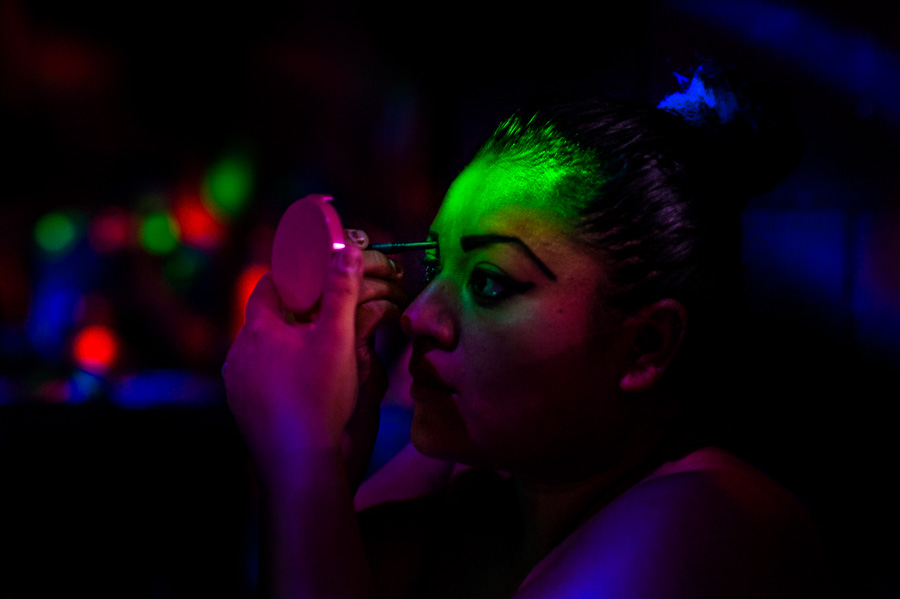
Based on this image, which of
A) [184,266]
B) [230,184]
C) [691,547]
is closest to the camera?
[691,547]

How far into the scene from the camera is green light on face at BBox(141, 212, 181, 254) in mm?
3447

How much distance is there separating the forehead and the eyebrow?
0.4 inches

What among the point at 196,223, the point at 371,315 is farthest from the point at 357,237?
the point at 196,223

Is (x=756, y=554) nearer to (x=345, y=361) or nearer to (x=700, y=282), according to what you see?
(x=700, y=282)

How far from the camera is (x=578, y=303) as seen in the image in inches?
33.5

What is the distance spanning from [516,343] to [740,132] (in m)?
0.49

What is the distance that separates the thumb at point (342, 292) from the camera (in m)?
0.90

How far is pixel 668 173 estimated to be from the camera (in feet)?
2.97

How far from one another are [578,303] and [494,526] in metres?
0.50

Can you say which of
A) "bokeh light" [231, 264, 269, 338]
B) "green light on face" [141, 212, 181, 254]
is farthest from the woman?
"green light on face" [141, 212, 181, 254]

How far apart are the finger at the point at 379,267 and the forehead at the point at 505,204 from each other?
0.12m

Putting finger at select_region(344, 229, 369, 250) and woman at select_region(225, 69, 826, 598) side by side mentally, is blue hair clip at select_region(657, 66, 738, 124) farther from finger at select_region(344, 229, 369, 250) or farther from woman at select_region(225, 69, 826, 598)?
finger at select_region(344, 229, 369, 250)

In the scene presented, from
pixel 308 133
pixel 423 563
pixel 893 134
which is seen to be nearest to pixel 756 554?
pixel 423 563

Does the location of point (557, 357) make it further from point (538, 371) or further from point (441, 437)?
point (441, 437)
